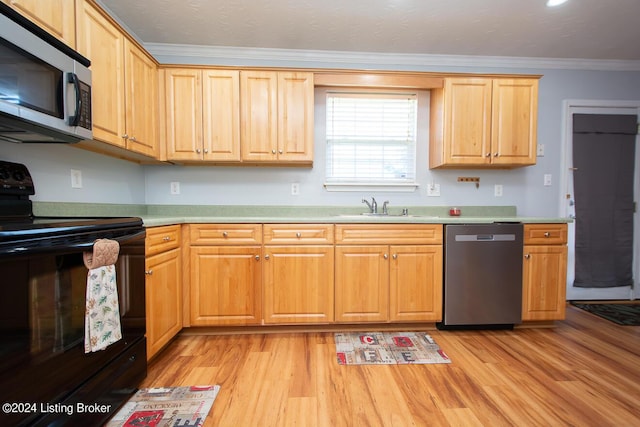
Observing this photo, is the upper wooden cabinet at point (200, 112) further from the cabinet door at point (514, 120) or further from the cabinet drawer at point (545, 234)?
the cabinet drawer at point (545, 234)

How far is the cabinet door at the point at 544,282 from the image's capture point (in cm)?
226

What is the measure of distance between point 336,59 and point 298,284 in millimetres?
2125

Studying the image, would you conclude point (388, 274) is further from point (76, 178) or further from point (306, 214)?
point (76, 178)

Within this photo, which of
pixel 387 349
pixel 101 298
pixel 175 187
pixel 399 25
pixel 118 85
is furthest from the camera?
pixel 175 187

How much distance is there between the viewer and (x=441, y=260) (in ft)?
7.23

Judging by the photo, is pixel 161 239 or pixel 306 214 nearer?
pixel 161 239

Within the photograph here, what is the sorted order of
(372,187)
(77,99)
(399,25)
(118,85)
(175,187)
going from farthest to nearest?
1. (372,187)
2. (175,187)
3. (399,25)
4. (118,85)
5. (77,99)

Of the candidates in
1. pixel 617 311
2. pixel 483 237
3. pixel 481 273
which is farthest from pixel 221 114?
pixel 617 311

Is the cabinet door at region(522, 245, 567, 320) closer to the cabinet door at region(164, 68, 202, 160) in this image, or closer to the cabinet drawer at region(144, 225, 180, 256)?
the cabinet drawer at region(144, 225, 180, 256)

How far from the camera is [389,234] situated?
2191mm

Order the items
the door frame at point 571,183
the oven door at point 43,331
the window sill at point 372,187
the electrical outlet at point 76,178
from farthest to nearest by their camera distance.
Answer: the door frame at point 571,183 → the window sill at point 372,187 → the electrical outlet at point 76,178 → the oven door at point 43,331

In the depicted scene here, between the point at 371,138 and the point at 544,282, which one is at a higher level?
the point at 371,138

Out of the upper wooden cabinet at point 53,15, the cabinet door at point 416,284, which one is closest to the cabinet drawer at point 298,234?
the cabinet door at point 416,284

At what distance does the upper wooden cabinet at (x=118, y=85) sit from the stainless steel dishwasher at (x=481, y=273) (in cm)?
244
